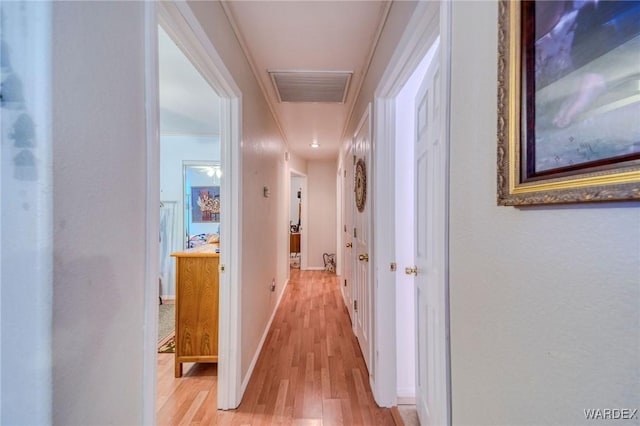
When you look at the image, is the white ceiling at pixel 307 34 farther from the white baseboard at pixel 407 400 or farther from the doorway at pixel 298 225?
the doorway at pixel 298 225

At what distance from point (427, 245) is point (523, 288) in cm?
82

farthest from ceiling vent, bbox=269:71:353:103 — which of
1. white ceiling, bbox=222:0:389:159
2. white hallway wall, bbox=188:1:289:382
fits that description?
white hallway wall, bbox=188:1:289:382

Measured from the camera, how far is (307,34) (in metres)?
1.70

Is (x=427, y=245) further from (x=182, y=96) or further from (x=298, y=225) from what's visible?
(x=298, y=225)

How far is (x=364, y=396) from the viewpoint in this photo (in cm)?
178

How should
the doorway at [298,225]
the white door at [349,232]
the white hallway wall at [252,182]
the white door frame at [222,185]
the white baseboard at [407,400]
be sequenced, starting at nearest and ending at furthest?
the white door frame at [222,185] < the white hallway wall at [252,182] < the white baseboard at [407,400] < the white door at [349,232] < the doorway at [298,225]

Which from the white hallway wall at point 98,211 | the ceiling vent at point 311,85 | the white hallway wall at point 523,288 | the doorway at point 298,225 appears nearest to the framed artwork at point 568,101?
the white hallway wall at point 523,288

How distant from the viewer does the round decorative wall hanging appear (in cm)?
213

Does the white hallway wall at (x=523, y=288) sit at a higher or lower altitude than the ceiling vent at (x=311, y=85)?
lower

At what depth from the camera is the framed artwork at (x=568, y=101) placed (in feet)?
1.12

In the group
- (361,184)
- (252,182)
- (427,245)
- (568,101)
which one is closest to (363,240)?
(361,184)

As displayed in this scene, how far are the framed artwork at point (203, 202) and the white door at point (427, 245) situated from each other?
10.6 ft

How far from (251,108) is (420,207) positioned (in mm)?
1505

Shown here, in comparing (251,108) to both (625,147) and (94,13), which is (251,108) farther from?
(625,147)
